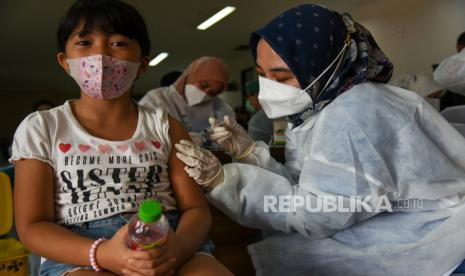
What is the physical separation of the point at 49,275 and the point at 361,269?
762 millimetres

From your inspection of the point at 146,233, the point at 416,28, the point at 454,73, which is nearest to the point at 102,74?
the point at 146,233

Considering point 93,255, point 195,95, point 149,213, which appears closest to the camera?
point 149,213

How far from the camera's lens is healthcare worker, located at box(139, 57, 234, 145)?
105 inches

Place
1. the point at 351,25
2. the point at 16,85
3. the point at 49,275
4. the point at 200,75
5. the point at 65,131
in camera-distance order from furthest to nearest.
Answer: the point at 16,85 < the point at 200,75 < the point at 351,25 < the point at 65,131 < the point at 49,275

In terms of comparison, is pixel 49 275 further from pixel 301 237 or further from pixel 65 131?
pixel 301 237

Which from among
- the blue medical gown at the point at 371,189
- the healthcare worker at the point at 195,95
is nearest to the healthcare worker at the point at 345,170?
the blue medical gown at the point at 371,189

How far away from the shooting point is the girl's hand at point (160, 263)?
2.38 feet

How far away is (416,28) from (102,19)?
15.5 ft

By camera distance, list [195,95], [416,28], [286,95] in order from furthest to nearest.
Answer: [416,28] < [195,95] < [286,95]

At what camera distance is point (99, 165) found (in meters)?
0.94

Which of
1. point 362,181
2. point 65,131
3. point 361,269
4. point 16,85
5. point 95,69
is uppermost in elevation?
point 95,69

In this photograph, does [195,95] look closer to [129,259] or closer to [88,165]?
[88,165]

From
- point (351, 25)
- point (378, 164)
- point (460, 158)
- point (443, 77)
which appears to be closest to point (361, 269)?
point (378, 164)

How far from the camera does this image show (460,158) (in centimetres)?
107
